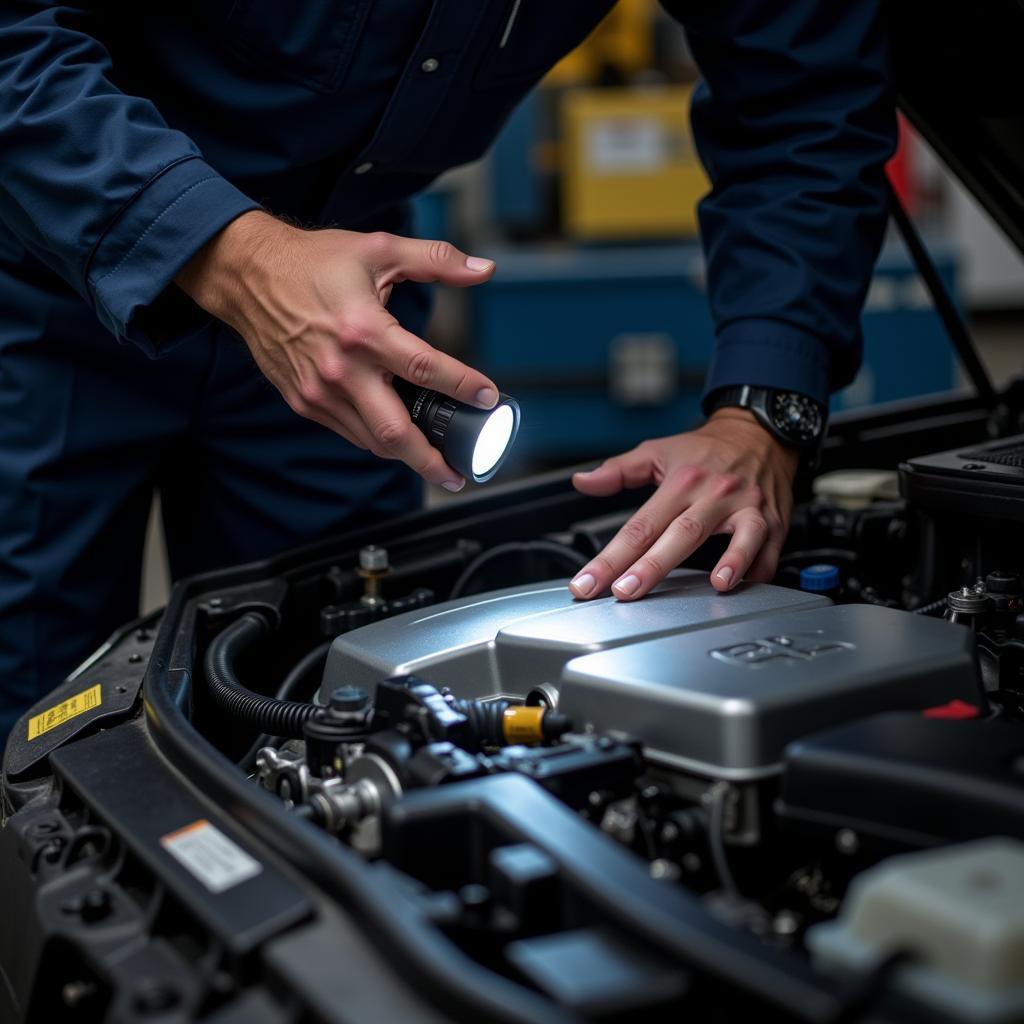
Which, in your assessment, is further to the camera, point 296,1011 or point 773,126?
point 773,126

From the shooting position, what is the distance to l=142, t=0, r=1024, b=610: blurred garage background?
3729 mm

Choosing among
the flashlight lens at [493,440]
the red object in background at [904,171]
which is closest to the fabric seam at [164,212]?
the flashlight lens at [493,440]

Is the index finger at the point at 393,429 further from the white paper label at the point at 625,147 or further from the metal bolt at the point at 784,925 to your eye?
the white paper label at the point at 625,147

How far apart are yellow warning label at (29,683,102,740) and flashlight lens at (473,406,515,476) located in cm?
33

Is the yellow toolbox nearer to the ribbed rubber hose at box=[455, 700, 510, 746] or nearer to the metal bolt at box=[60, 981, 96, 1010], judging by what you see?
the ribbed rubber hose at box=[455, 700, 510, 746]

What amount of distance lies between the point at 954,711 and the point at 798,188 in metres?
0.70

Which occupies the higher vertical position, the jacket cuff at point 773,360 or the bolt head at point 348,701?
the jacket cuff at point 773,360

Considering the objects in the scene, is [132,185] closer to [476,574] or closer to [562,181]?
[476,574]

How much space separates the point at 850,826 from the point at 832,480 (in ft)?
2.45

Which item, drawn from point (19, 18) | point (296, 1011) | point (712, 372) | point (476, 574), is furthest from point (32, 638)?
point (296, 1011)

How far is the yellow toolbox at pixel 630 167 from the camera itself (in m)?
4.13

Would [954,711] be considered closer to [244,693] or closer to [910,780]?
[910,780]

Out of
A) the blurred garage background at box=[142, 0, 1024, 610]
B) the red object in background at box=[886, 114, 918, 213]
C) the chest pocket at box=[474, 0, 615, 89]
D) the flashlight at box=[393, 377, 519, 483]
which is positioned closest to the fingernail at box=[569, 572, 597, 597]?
the flashlight at box=[393, 377, 519, 483]

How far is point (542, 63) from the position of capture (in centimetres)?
138
